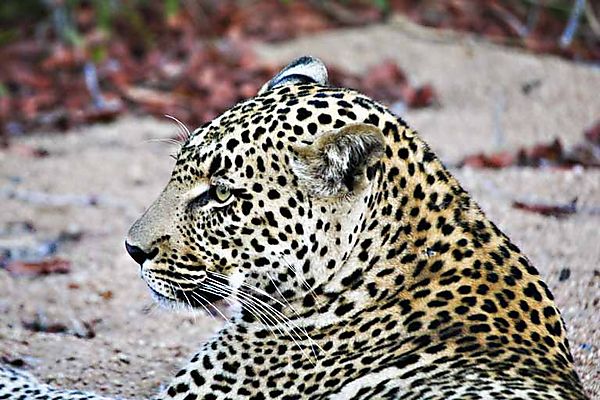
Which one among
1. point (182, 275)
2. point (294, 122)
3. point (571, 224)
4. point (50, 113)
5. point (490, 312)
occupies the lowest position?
point (50, 113)

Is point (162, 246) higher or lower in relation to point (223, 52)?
higher

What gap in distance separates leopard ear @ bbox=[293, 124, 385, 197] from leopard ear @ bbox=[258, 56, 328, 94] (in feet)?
2.30

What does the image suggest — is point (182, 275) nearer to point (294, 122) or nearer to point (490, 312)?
point (294, 122)

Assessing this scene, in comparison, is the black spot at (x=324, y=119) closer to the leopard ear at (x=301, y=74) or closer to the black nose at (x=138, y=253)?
the leopard ear at (x=301, y=74)

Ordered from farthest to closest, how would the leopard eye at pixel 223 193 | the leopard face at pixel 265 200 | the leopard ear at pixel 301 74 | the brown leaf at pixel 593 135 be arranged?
the brown leaf at pixel 593 135 → the leopard ear at pixel 301 74 → the leopard eye at pixel 223 193 → the leopard face at pixel 265 200

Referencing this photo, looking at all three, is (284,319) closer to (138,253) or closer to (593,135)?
(138,253)

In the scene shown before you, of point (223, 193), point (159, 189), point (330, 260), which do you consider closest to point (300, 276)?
point (330, 260)

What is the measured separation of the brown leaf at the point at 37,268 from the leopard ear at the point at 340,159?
4.25m

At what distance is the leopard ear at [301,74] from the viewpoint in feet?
17.4

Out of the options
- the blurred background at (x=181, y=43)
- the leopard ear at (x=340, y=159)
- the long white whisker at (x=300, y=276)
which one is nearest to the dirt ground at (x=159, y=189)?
the blurred background at (x=181, y=43)

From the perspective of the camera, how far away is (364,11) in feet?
50.7

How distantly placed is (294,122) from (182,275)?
2.73 feet

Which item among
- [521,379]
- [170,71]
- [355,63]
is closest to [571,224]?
[521,379]

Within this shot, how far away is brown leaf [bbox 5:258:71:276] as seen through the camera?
8430mm
